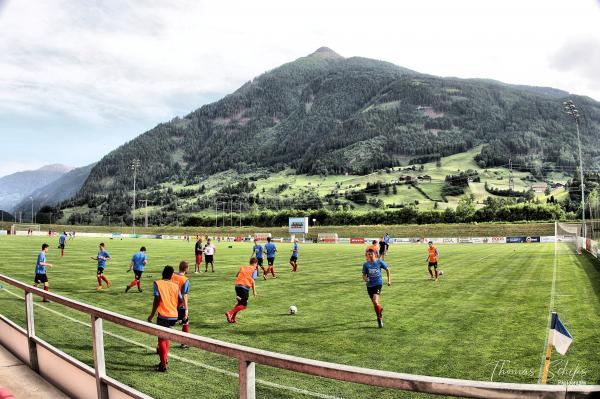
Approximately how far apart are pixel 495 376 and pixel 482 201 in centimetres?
19929

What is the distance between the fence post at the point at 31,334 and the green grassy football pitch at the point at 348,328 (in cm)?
14

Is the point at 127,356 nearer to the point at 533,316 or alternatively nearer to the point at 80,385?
the point at 80,385

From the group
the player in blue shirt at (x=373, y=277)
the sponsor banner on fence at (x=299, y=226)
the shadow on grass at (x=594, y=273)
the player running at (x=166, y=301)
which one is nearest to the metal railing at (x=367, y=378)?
the player running at (x=166, y=301)

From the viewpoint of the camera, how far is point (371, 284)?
45.7 ft

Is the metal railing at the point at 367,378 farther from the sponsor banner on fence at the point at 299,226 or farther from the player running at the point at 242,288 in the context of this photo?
the sponsor banner on fence at the point at 299,226

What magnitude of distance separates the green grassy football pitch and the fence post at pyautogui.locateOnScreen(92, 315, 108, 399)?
16cm

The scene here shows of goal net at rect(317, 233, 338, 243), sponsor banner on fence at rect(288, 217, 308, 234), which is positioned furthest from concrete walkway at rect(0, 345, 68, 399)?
sponsor banner on fence at rect(288, 217, 308, 234)

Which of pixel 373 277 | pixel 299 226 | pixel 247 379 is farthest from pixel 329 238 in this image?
pixel 247 379

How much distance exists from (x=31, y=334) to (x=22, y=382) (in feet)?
3.39

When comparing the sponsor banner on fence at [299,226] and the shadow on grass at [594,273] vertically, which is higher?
the sponsor banner on fence at [299,226]

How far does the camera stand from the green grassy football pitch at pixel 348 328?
314 inches

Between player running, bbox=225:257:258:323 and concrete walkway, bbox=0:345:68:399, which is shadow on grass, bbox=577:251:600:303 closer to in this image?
player running, bbox=225:257:258:323

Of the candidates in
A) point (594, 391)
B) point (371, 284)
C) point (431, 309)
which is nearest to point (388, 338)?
point (371, 284)

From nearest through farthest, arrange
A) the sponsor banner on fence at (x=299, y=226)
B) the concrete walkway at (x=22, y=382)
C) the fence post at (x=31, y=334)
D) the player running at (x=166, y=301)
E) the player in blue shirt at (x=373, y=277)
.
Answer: the concrete walkway at (x=22, y=382), the fence post at (x=31, y=334), the player running at (x=166, y=301), the player in blue shirt at (x=373, y=277), the sponsor banner on fence at (x=299, y=226)
